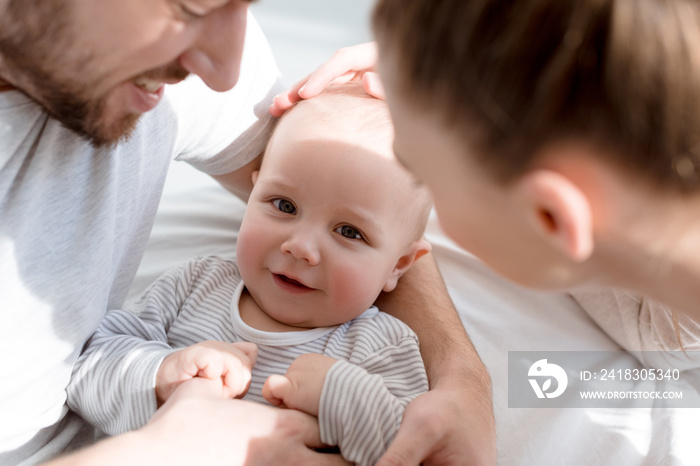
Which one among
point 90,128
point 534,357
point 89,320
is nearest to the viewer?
point 90,128

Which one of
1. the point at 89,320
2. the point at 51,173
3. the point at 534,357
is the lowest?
the point at 89,320

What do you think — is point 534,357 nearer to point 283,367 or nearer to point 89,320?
point 283,367

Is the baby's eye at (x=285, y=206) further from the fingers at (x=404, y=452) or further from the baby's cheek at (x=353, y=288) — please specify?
the fingers at (x=404, y=452)

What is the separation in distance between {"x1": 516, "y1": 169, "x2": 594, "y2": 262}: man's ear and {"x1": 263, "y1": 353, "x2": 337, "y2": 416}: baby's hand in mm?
466

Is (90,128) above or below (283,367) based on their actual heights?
above

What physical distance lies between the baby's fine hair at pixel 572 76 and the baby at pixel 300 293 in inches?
20.0

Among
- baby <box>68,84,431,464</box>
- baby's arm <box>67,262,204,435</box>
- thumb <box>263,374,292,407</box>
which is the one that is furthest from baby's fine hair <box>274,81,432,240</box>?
baby's arm <box>67,262,204,435</box>

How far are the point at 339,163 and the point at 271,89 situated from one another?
409 millimetres

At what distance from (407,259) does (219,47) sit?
0.61m

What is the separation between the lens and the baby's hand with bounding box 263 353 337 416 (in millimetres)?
1000

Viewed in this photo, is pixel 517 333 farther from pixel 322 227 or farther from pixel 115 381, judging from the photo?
pixel 115 381

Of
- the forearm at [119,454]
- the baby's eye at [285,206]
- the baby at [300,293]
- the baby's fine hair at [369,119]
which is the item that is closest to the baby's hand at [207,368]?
the baby at [300,293]

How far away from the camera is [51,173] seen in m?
0.97

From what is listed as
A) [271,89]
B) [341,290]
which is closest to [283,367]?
[341,290]
